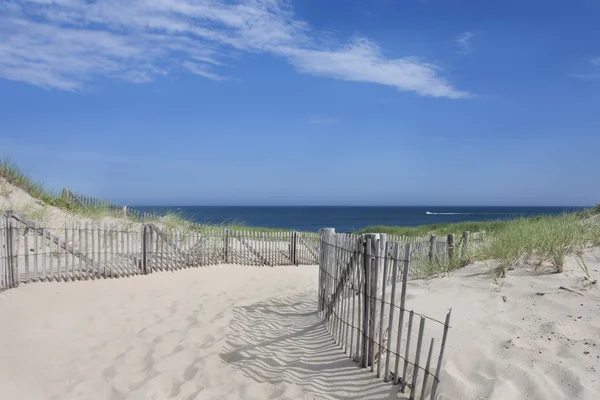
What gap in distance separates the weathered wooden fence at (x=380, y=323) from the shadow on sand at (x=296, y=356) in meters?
0.15

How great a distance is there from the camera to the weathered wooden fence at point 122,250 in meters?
8.38

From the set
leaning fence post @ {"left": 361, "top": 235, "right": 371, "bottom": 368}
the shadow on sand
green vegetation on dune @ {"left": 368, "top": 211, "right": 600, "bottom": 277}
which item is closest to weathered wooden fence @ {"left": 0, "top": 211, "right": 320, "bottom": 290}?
the shadow on sand

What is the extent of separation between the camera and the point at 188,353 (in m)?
5.48

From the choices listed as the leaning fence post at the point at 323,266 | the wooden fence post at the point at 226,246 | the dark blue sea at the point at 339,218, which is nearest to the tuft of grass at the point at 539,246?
the leaning fence post at the point at 323,266

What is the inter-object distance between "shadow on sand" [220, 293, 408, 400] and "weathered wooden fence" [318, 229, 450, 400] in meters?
0.15

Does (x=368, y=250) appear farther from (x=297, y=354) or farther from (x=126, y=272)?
(x=126, y=272)

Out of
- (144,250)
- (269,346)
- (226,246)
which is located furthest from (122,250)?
(269,346)

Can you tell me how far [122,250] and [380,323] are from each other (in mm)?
7545

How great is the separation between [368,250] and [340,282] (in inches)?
48.1

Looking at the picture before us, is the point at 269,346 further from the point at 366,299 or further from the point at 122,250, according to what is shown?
the point at 122,250

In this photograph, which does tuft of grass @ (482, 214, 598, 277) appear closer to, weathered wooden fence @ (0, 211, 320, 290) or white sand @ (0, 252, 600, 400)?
white sand @ (0, 252, 600, 400)

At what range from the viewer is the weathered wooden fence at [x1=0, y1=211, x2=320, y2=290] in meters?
8.38

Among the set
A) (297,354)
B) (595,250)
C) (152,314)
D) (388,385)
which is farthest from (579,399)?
(152,314)

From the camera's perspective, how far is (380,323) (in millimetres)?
4195
